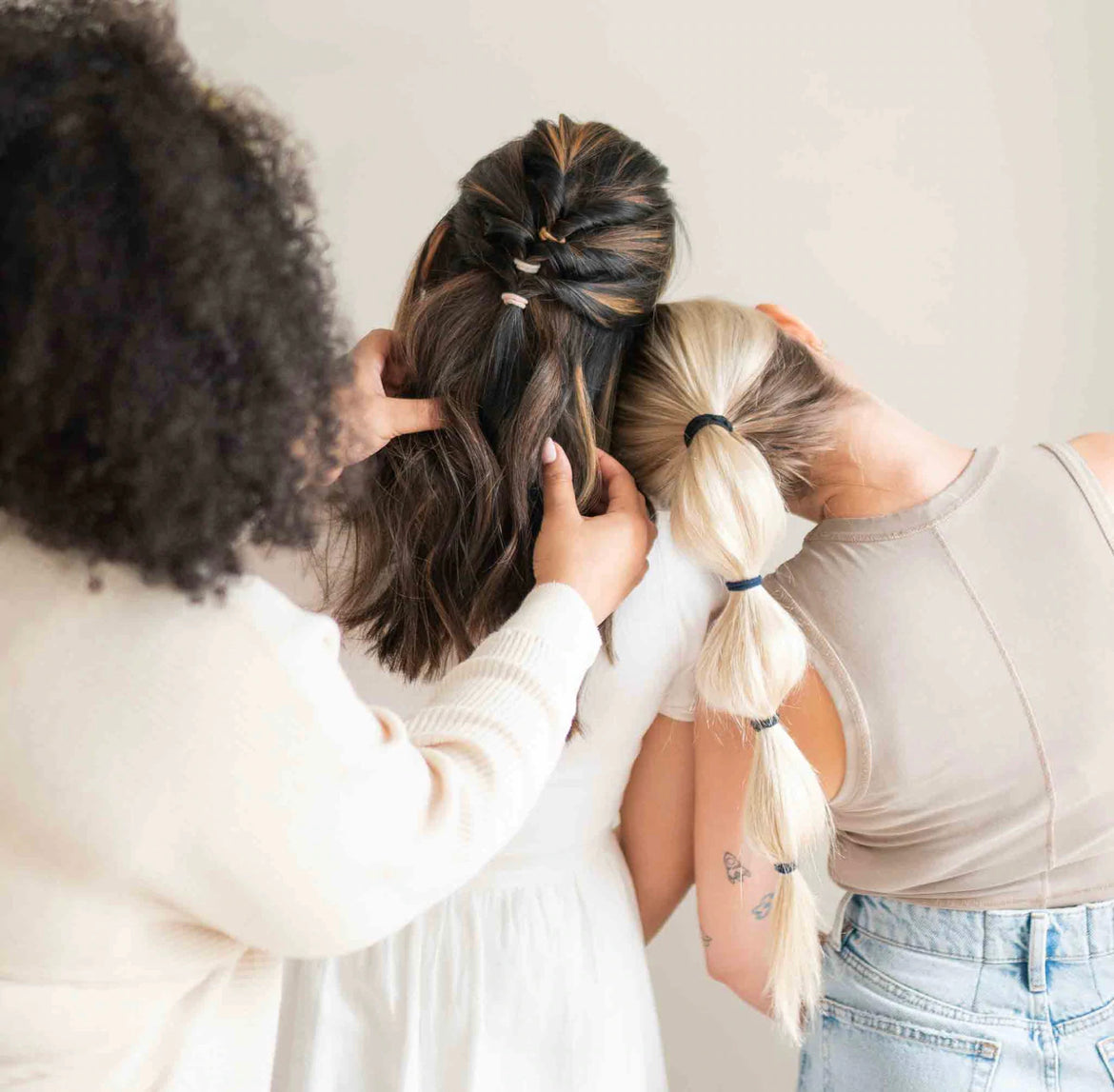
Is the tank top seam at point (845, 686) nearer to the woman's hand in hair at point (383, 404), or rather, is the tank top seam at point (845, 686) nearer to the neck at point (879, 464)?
the neck at point (879, 464)

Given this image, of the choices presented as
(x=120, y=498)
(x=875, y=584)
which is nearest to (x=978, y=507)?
(x=875, y=584)

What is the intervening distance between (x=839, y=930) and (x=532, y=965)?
0.31 m

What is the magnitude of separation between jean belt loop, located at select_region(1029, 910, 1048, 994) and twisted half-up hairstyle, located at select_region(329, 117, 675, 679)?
0.53 meters

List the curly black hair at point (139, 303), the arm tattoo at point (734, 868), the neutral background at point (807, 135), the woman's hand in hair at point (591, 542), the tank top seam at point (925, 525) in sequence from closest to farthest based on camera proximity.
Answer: the curly black hair at point (139, 303) < the woman's hand in hair at point (591, 542) < the tank top seam at point (925, 525) < the arm tattoo at point (734, 868) < the neutral background at point (807, 135)

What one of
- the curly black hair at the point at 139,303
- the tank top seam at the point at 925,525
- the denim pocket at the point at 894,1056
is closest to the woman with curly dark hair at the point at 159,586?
the curly black hair at the point at 139,303

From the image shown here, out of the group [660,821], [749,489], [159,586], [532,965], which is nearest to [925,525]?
[749,489]

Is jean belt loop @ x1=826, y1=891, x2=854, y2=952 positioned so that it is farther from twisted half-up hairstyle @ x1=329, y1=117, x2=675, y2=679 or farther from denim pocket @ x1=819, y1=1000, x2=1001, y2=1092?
twisted half-up hairstyle @ x1=329, y1=117, x2=675, y2=679

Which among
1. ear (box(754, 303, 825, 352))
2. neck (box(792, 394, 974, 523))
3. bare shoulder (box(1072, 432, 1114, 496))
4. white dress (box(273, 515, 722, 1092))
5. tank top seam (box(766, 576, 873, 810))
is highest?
ear (box(754, 303, 825, 352))

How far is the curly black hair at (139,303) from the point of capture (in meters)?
0.52

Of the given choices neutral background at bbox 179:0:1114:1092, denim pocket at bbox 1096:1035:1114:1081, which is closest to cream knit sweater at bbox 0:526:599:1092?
denim pocket at bbox 1096:1035:1114:1081

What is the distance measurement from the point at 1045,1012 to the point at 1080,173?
118 cm

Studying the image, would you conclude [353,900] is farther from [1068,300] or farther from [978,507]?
A: [1068,300]

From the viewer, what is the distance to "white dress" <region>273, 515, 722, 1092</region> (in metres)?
1.02

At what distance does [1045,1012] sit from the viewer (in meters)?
0.96
